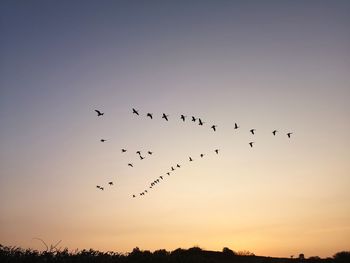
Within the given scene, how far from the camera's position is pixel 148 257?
31.1 metres

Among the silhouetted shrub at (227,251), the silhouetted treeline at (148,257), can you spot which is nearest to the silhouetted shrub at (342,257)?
the silhouetted treeline at (148,257)

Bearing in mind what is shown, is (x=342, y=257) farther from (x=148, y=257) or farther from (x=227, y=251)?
(x=148, y=257)

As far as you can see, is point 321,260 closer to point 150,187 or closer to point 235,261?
point 235,261

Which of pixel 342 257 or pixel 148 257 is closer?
pixel 148 257

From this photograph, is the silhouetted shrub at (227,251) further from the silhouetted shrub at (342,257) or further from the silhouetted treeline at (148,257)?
the silhouetted shrub at (342,257)

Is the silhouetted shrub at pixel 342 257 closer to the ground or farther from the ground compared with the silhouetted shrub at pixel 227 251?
closer to the ground

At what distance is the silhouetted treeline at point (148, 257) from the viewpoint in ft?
73.6

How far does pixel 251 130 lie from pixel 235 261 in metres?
17.3

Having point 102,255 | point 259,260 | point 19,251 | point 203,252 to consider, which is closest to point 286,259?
point 259,260

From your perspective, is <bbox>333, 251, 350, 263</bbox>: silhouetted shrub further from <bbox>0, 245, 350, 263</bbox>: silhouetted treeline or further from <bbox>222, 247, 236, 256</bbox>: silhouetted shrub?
<bbox>222, 247, 236, 256</bbox>: silhouetted shrub

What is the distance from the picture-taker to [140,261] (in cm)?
2980

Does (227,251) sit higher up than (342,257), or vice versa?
(227,251)

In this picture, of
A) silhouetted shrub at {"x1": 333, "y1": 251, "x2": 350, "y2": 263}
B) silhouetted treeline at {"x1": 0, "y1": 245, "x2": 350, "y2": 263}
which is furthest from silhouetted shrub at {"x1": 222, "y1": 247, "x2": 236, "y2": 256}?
silhouetted shrub at {"x1": 333, "y1": 251, "x2": 350, "y2": 263}

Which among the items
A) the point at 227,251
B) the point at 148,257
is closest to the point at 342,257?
the point at 227,251
